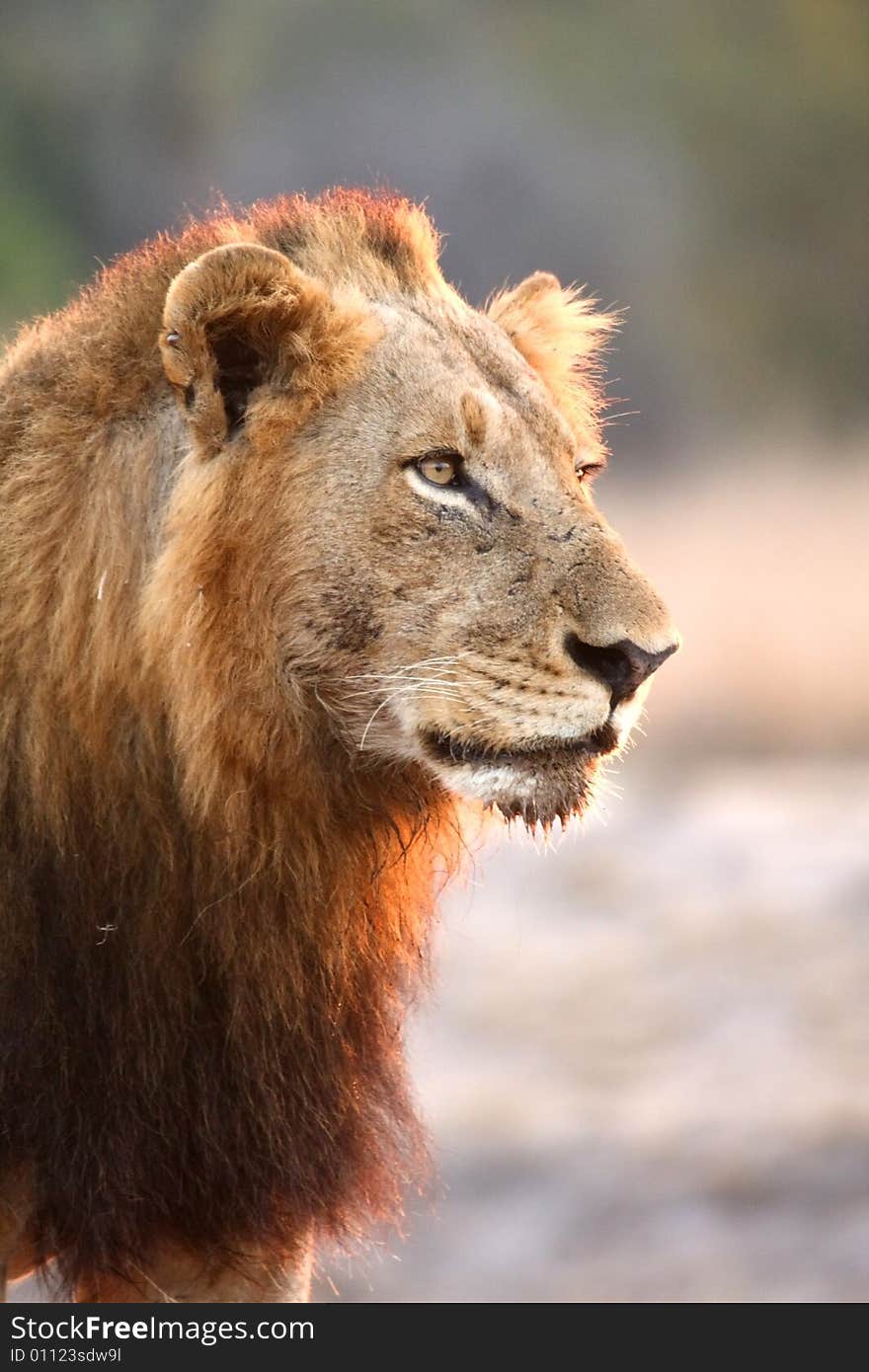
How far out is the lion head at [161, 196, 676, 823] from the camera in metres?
Result: 3.53

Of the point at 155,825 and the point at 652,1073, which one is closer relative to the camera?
the point at 155,825

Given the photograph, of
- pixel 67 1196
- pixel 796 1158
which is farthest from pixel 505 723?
pixel 796 1158

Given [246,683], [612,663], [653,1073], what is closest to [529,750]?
[612,663]

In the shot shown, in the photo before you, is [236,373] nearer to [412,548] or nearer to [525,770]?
[412,548]

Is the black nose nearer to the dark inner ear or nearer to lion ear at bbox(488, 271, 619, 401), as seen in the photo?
the dark inner ear

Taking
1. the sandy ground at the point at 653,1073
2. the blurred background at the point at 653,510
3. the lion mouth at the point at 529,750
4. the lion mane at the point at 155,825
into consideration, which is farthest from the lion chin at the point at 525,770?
the blurred background at the point at 653,510

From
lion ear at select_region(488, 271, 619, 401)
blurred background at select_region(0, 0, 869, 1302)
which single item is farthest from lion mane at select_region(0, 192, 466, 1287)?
blurred background at select_region(0, 0, 869, 1302)

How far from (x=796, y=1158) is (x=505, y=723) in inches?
269

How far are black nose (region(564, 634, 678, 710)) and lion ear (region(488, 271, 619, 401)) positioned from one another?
0.88 metres

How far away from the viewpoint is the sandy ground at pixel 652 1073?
9.04 metres

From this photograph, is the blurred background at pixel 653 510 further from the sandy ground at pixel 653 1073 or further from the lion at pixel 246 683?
the lion at pixel 246 683

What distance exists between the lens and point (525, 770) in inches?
141

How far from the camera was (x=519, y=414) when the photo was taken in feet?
12.5

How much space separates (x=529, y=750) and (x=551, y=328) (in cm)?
122
